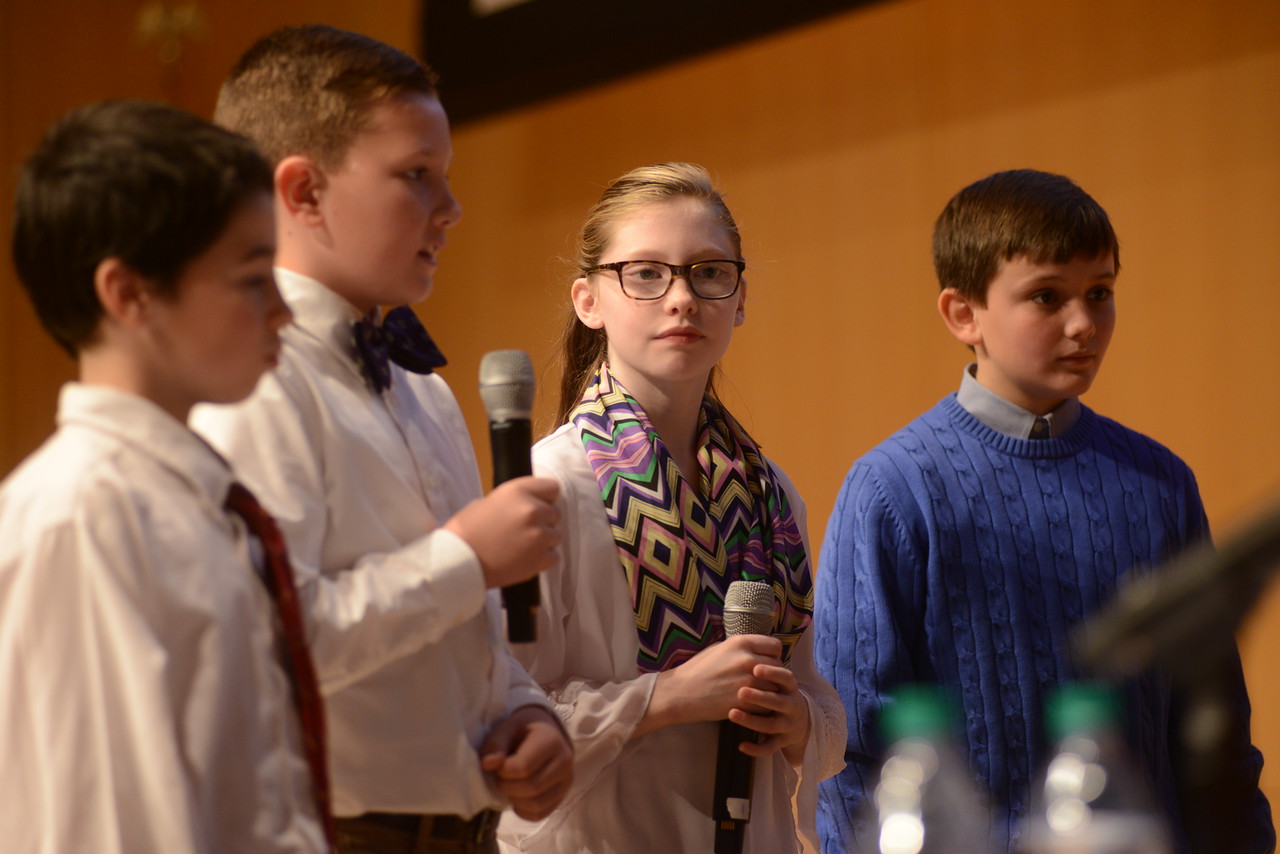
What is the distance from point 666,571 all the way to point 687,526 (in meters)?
0.09

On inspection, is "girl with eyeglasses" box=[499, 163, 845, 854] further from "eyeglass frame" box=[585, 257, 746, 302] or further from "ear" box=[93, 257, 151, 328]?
"ear" box=[93, 257, 151, 328]

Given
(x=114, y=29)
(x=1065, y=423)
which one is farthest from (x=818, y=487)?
(x=114, y=29)

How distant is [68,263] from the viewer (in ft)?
3.79

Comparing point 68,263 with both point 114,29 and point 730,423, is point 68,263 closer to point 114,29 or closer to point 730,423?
point 730,423

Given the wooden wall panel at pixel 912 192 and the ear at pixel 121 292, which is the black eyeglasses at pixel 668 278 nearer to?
the wooden wall panel at pixel 912 192

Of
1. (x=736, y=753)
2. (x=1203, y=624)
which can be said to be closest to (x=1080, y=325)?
(x=736, y=753)

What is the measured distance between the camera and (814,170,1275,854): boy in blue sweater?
79.7 inches

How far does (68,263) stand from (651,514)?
986 mm

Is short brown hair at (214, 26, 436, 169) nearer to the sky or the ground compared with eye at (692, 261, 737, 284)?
nearer to the sky

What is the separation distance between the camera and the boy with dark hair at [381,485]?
1354 millimetres

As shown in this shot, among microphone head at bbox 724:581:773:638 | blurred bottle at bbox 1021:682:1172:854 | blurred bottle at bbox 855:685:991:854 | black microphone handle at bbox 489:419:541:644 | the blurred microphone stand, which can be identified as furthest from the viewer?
microphone head at bbox 724:581:773:638

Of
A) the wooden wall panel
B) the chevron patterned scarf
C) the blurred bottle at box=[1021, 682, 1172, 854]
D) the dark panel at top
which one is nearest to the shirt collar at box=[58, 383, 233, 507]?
the blurred bottle at box=[1021, 682, 1172, 854]

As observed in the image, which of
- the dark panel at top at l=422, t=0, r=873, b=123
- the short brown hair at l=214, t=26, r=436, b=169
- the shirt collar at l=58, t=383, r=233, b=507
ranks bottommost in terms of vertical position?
the shirt collar at l=58, t=383, r=233, b=507

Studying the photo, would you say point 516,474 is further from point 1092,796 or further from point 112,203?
point 1092,796
